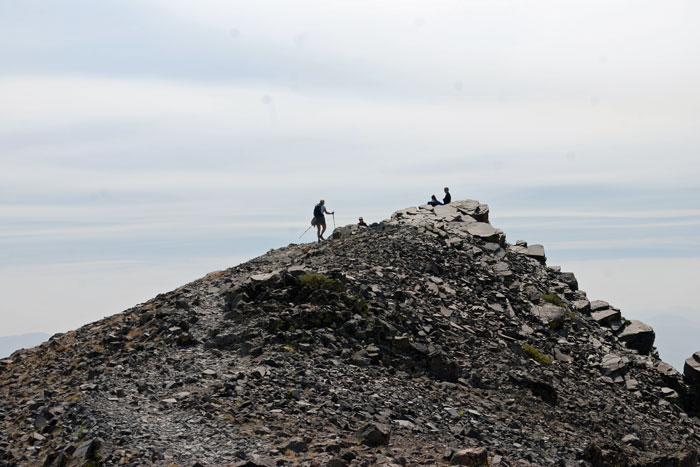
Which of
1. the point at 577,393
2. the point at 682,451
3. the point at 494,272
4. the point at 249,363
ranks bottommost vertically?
the point at 682,451

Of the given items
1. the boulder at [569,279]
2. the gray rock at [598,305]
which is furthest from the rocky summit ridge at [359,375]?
the boulder at [569,279]

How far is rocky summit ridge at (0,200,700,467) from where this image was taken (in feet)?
61.5

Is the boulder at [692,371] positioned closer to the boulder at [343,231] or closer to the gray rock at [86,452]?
the boulder at [343,231]

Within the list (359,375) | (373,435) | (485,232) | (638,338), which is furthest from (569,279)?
(373,435)

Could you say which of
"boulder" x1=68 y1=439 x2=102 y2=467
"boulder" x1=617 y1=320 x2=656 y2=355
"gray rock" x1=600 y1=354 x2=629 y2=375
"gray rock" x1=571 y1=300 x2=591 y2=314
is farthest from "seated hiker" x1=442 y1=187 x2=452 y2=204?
"boulder" x1=68 y1=439 x2=102 y2=467

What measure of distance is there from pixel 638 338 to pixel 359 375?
23.9 meters

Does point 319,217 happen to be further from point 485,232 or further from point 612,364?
point 612,364

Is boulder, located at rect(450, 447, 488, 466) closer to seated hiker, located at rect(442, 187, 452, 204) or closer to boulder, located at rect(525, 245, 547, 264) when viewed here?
boulder, located at rect(525, 245, 547, 264)

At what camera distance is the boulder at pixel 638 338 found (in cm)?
3925

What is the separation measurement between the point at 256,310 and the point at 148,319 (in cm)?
541

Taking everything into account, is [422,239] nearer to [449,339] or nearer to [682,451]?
[449,339]

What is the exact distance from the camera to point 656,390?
111 ft

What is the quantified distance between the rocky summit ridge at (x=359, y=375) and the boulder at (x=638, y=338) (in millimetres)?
99

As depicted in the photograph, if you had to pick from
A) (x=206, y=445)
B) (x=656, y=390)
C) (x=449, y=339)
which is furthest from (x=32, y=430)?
(x=656, y=390)
